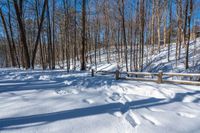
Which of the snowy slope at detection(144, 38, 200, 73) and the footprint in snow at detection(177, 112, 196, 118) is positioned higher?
the snowy slope at detection(144, 38, 200, 73)

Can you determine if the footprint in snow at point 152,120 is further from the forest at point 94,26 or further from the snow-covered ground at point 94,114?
the forest at point 94,26

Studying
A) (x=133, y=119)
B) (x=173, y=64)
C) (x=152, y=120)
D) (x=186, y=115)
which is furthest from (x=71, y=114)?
(x=173, y=64)

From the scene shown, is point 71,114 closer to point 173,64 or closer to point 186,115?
point 186,115

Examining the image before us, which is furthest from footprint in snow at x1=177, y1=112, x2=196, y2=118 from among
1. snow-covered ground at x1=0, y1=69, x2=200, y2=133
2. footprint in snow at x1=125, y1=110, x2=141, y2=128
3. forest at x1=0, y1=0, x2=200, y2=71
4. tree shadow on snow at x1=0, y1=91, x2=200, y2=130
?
forest at x1=0, y1=0, x2=200, y2=71

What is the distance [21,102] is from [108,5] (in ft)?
85.9

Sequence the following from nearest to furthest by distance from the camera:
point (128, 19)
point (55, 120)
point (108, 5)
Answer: point (55, 120) < point (128, 19) < point (108, 5)

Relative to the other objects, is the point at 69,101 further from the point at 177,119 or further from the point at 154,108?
the point at 177,119

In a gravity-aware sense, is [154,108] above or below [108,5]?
below

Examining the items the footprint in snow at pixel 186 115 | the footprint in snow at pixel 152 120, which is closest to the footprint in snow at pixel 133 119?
the footprint in snow at pixel 152 120

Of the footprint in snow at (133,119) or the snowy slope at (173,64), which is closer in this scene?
the footprint in snow at (133,119)

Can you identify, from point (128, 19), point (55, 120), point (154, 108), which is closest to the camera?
point (55, 120)

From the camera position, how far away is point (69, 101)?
18.8ft

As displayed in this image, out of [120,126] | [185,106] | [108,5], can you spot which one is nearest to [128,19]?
[108,5]

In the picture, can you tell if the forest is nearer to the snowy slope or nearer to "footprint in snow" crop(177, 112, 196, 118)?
the snowy slope
